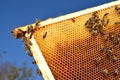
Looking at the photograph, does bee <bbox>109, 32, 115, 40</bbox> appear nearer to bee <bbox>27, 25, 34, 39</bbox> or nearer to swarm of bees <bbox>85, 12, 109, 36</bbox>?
swarm of bees <bbox>85, 12, 109, 36</bbox>

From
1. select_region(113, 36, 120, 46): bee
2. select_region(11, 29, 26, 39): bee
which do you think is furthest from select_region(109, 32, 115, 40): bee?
select_region(11, 29, 26, 39): bee

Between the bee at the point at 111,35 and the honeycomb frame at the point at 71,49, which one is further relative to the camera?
the bee at the point at 111,35

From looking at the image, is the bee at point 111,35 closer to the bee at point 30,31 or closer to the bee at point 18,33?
the bee at point 30,31

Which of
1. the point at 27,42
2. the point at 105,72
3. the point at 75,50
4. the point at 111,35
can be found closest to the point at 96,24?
the point at 111,35

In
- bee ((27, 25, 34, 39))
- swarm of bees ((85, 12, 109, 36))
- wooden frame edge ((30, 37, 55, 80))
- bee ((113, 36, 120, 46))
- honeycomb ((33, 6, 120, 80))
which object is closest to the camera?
wooden frame edge ((30, 37, 55, 80))

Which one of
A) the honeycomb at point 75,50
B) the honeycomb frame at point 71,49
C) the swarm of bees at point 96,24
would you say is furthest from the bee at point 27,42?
the swarm of bees at point 96,24

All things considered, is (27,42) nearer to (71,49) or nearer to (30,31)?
(30,31)

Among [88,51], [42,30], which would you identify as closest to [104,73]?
[88,51]

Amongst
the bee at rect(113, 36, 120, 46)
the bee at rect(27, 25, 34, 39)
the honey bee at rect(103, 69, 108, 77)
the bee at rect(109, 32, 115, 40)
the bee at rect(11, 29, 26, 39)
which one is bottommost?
the honey bee at rect(103, 69, 108, 77)

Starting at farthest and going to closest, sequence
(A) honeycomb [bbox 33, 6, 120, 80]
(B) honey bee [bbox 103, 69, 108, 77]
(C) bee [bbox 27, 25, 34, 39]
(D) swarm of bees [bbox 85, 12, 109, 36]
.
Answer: (D) swarm of bees [bbox 85, 12, 109, 36], (C) bee [bbox 27, 25, 34, 39], (A) honeycomb [bbox 33, 6, 120, 80], (B) honey bee [bbox 103, 69, 108, 77]

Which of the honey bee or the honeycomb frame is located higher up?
the honeycomb frame

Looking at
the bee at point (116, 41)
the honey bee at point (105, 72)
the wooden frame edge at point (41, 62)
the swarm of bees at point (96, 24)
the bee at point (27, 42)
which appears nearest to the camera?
the wooden frame edge at point (41, 62)
